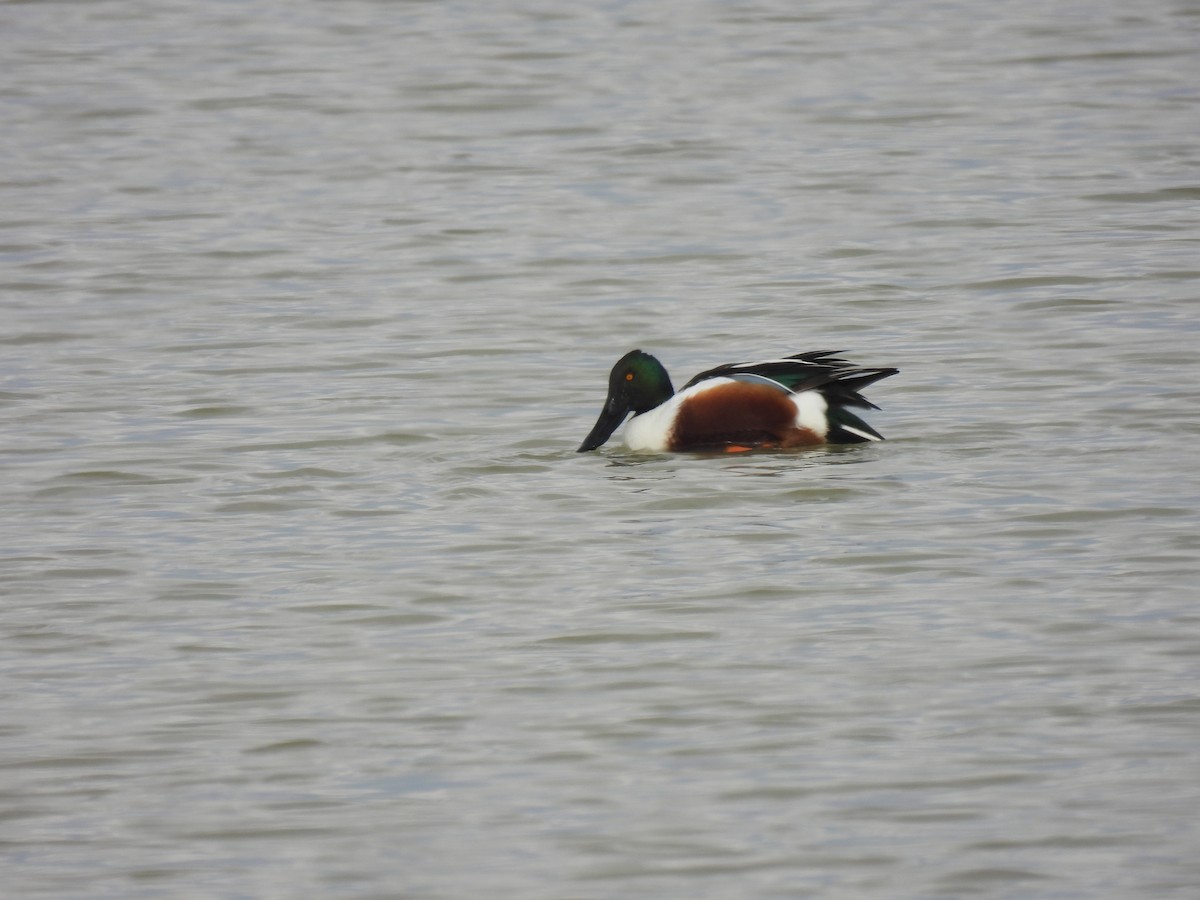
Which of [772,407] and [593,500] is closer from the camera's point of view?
[593,500]

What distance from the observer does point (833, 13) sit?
73.5ft

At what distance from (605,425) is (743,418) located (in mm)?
648

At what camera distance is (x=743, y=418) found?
9312mm

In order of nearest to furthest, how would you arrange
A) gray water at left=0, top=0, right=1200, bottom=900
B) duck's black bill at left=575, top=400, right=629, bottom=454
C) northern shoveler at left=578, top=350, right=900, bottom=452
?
gray water at left=0, top=0, right=1200, bottom=900 → northern shoveler at left=578, top=350, right=900, bottom=452 → duck's black bill at left=575, top=400, right=629, bottom=454

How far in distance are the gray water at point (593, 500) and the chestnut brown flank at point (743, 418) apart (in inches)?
4.2

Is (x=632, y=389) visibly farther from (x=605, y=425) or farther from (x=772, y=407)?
(x=772, y=407)

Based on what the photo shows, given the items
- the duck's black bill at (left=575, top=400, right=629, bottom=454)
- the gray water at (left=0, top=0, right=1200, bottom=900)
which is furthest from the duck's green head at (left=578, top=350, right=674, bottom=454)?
the gray water at (left=0, top=0, right=1200, bottom=900)

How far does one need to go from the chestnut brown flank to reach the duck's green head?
1.10 ft

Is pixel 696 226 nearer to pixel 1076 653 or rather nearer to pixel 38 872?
pixel 1076 653

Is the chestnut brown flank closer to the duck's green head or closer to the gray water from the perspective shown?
the gray water

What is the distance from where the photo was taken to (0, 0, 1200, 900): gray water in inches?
213

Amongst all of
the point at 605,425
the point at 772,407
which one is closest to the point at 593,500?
the point at 605,425

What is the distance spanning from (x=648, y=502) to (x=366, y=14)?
15352mm

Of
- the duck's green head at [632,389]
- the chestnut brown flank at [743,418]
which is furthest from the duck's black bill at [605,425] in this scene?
the chestnut brown flank at [743,418]
